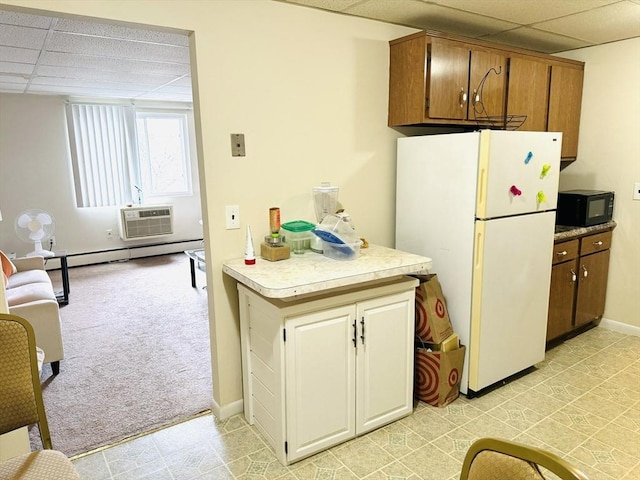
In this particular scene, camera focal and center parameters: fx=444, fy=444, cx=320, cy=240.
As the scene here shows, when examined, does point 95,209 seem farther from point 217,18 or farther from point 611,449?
point 611,449

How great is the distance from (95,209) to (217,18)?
5.02 metres

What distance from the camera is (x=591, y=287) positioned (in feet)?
11.7

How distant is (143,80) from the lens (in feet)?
15.5

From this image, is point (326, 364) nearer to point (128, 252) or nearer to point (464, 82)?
point (464, 82)

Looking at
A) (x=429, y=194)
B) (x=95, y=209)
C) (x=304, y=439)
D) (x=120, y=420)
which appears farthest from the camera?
(x=95, y=209)

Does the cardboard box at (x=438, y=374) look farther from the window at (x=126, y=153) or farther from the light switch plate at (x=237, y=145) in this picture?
the window at (x=126, y=153)

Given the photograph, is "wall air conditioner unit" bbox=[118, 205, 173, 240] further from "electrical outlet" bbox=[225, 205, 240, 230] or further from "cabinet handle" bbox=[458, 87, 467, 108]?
"cabinet handle" bbox=[458, 87, 467, 108]

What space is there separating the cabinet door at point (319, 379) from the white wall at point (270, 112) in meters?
0.59

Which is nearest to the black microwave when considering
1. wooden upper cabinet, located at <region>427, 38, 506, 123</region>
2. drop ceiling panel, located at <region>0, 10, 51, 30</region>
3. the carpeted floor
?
wooden upper cabinet, located at <region>427, 38, 506, 123</region>

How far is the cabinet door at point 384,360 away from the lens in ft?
7.53

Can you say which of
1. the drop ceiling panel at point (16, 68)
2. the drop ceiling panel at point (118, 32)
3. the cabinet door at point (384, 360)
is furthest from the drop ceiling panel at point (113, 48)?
the cabinet door at point (384, 360)

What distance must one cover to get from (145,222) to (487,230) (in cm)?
537

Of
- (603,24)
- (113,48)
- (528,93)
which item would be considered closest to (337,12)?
(528,93)

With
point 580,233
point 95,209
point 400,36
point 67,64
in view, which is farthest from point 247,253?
point 95,209
